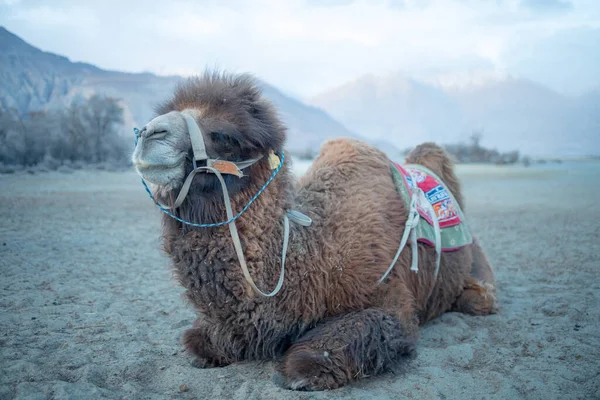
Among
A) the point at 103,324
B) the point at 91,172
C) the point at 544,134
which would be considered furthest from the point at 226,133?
the point at 544,134

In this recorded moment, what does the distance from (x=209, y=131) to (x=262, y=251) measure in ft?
2.76

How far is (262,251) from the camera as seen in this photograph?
3.00 meters

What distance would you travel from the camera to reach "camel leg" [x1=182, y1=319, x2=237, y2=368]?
9.90 feet

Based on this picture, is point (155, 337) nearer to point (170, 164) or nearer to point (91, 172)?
point (170, 164)

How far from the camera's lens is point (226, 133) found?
2.97 metres

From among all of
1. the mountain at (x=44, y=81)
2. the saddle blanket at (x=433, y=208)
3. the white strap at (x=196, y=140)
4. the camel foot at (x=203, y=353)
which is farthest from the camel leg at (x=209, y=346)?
the saddle blanket at (x=433, y=208)

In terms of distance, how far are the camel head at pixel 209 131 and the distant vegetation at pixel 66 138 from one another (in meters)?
9.31

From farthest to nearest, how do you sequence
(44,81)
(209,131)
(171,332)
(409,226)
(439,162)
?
(44,81)
(439,162)
(171,332)
(409,226)
(209,131)

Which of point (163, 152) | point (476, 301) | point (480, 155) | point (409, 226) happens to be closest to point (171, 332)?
point (163, 152)

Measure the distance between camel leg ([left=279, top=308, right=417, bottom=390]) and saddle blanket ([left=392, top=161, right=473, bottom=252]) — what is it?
944mm

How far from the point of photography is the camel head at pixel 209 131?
272 centimetres

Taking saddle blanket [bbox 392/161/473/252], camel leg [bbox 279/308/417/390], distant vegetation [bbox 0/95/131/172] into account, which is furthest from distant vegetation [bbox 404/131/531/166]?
camel leg [bbox 279/308/417/390]

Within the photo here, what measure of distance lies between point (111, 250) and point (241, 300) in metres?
4.53

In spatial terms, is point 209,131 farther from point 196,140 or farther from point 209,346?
point 209,346
